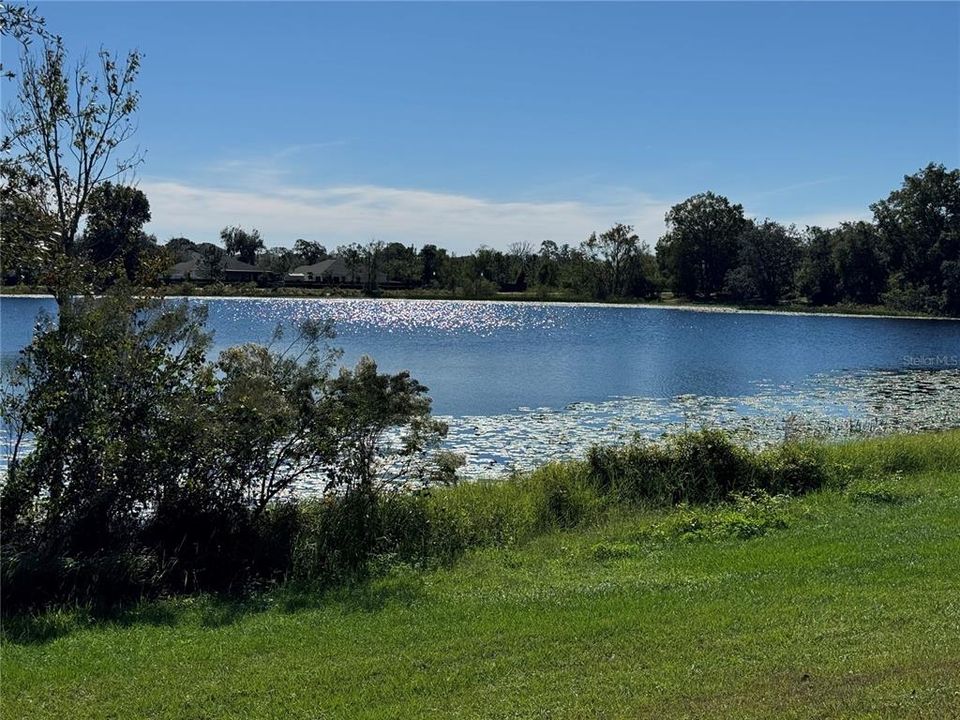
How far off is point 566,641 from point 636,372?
3156 centimetres

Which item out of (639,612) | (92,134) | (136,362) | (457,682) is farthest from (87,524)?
(639,612)

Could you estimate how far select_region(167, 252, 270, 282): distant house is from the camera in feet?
402

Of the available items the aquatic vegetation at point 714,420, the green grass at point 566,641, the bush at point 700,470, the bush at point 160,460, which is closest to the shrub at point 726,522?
the green grass at point 566,641

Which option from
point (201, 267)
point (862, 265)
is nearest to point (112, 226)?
point (862, 265)

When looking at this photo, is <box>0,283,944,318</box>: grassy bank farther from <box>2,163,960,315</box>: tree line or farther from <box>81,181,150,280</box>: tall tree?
<box>81,181,150,280</box>: tall tree

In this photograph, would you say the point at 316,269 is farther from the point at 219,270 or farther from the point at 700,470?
the point at 700,470

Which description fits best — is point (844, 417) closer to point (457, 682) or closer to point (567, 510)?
point (567, 510)

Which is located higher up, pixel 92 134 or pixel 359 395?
pixel 92 134

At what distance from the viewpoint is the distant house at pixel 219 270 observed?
12250 cm

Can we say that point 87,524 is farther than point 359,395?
No

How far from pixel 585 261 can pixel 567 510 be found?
394 ft

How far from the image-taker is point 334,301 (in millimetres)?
110562

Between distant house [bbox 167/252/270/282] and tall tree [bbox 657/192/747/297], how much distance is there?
217 ft

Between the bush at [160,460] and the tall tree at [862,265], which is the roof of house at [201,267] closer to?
the tall tree at [862,265]
